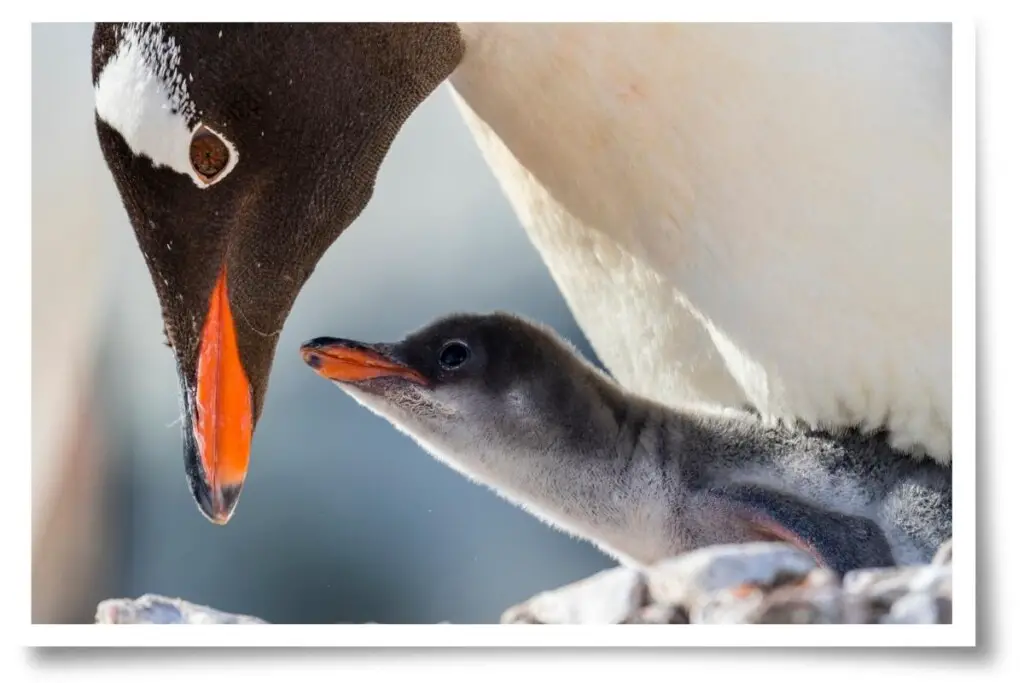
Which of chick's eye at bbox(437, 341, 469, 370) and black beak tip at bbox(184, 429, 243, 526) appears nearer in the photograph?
black beak tip at bbox(184, 429, 243, 526)

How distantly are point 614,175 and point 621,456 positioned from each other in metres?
0.29

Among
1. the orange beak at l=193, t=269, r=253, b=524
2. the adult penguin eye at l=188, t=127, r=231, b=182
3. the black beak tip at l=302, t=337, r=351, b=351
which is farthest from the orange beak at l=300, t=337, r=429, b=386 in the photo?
the adult penguin eye at l=188, t=127, r=231, b=182

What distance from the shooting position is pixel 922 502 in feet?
4.17

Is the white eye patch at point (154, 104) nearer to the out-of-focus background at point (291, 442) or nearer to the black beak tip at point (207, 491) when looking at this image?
the out-of-focus background at point (291, 442)

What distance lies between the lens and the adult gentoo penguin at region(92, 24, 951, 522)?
3.76 feet

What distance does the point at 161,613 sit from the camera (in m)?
1.29

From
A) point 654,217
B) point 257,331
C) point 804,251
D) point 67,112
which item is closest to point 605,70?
point 654,217

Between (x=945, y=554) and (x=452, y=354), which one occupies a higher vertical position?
(x=452, y=354)

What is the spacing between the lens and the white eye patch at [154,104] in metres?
1.10

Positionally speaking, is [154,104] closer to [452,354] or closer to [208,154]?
[208,154]

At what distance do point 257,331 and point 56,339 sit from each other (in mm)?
238

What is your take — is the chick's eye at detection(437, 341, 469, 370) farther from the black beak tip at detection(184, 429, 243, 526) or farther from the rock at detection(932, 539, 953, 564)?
the rock at detection(932, 539, 953, 564)

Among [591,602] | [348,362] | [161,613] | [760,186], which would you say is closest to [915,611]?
[591,602]
